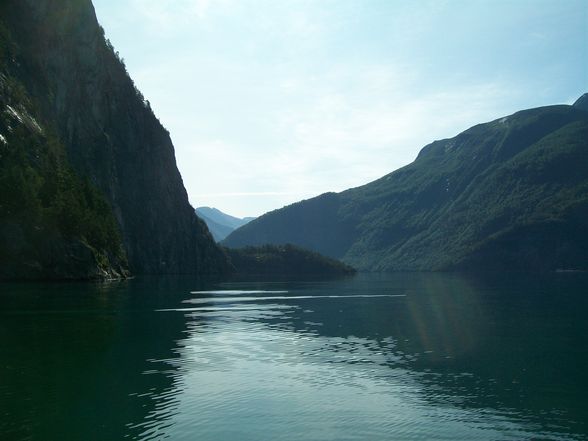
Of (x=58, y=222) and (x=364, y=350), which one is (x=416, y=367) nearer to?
(x=364, y=350)

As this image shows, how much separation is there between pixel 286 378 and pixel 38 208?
109m

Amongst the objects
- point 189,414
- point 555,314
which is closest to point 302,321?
point 555,314

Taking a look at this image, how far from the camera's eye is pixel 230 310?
80125mm

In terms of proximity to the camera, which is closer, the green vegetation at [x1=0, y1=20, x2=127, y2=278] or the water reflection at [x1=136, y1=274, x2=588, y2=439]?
A: the water reflection at [x1=136, y1=274, x2=588, y2=439]

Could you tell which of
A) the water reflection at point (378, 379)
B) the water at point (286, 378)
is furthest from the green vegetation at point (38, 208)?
the water reflection at point (378, 379)

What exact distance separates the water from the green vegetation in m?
62.1

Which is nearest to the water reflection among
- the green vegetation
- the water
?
the water

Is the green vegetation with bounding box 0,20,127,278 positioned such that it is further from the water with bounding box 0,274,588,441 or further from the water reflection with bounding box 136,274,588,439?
the water reflection with bounding box 136,274,588,439

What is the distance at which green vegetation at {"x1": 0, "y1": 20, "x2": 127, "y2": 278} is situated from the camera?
124500 millimetres

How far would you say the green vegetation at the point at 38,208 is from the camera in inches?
4902

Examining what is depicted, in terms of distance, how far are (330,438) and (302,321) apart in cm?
4339

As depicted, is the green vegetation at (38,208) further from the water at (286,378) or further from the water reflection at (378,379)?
the water reflection at (378,379)

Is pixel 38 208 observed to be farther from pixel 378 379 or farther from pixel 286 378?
pixel 378 379

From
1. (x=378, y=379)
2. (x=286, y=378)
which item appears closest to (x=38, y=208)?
(x=286, y=378)
